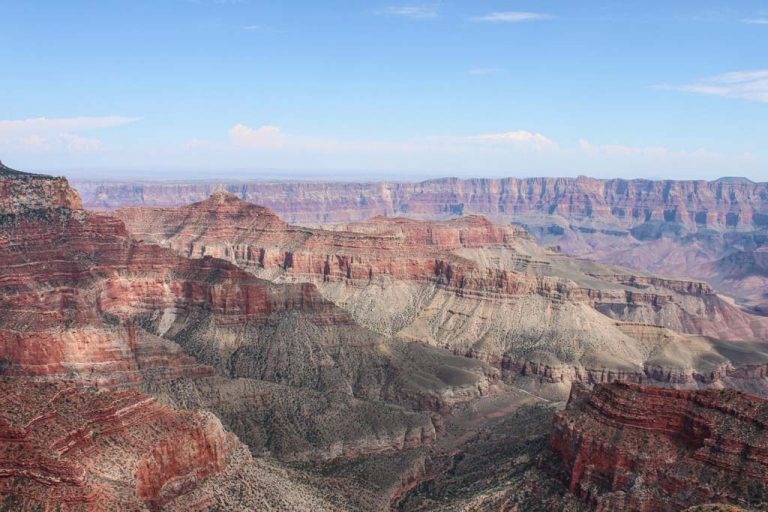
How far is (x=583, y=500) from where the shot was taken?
168ft

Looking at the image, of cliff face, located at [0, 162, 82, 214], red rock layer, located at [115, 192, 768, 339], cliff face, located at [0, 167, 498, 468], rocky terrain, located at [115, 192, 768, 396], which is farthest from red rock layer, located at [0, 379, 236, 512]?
red rock layer, located at [115, 192, 768, 339]

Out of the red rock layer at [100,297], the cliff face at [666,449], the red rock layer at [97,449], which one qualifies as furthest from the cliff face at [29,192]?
the cliff face at [666,449]

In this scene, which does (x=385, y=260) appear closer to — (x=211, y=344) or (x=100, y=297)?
(x=211, y=344)

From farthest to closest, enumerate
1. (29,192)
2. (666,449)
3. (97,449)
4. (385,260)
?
(385,260) → (29,192) → (666,449) → (97,449)

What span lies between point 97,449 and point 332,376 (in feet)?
171

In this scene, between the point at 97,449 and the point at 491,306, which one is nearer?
the point at 97,449

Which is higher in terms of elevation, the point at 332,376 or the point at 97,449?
the point at 97,449

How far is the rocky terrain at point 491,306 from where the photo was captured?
398ft

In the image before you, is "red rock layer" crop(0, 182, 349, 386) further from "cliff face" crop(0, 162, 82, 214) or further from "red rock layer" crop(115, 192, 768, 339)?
"red rock layer" crop(115, 192, 768, 339)

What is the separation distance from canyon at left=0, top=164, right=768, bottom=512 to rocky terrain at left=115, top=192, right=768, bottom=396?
0.48m

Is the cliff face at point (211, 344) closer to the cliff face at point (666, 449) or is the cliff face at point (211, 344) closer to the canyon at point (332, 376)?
the canyon at point (332, 376)

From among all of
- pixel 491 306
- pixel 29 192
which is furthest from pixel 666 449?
pixel 29 192

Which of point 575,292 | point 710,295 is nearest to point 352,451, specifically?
point 575,292

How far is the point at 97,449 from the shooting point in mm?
43875
